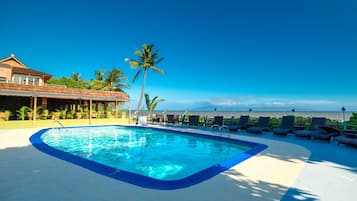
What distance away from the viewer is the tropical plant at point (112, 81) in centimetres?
2645

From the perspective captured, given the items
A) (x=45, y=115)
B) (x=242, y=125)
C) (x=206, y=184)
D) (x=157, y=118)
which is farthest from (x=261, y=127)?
(x=45, y=115)

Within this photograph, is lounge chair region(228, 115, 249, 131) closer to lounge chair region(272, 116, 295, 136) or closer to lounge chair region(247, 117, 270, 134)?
lounge chair region(247, 117, 270, 134)

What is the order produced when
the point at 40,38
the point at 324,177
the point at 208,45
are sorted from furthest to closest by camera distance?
1. the point at 40,38
2. the point at 208,45
3. the point at 324,177

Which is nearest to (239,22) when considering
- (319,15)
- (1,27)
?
(319,15)

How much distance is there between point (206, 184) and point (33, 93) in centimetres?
1574

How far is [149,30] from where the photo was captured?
1862cm

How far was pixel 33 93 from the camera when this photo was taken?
44.8 feet

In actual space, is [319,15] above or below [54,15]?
below

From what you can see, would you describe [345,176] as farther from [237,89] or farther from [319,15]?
[237,89]

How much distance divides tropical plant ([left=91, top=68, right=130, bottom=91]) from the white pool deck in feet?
76.0

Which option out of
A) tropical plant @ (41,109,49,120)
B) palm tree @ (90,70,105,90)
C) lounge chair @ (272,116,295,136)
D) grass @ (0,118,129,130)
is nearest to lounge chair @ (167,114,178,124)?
grass @ (0,118,129,130)

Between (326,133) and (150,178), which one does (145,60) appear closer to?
(326,133)

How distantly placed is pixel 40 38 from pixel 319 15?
2762cm

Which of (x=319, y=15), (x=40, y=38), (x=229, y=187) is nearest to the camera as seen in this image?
(x=229, y=187)
